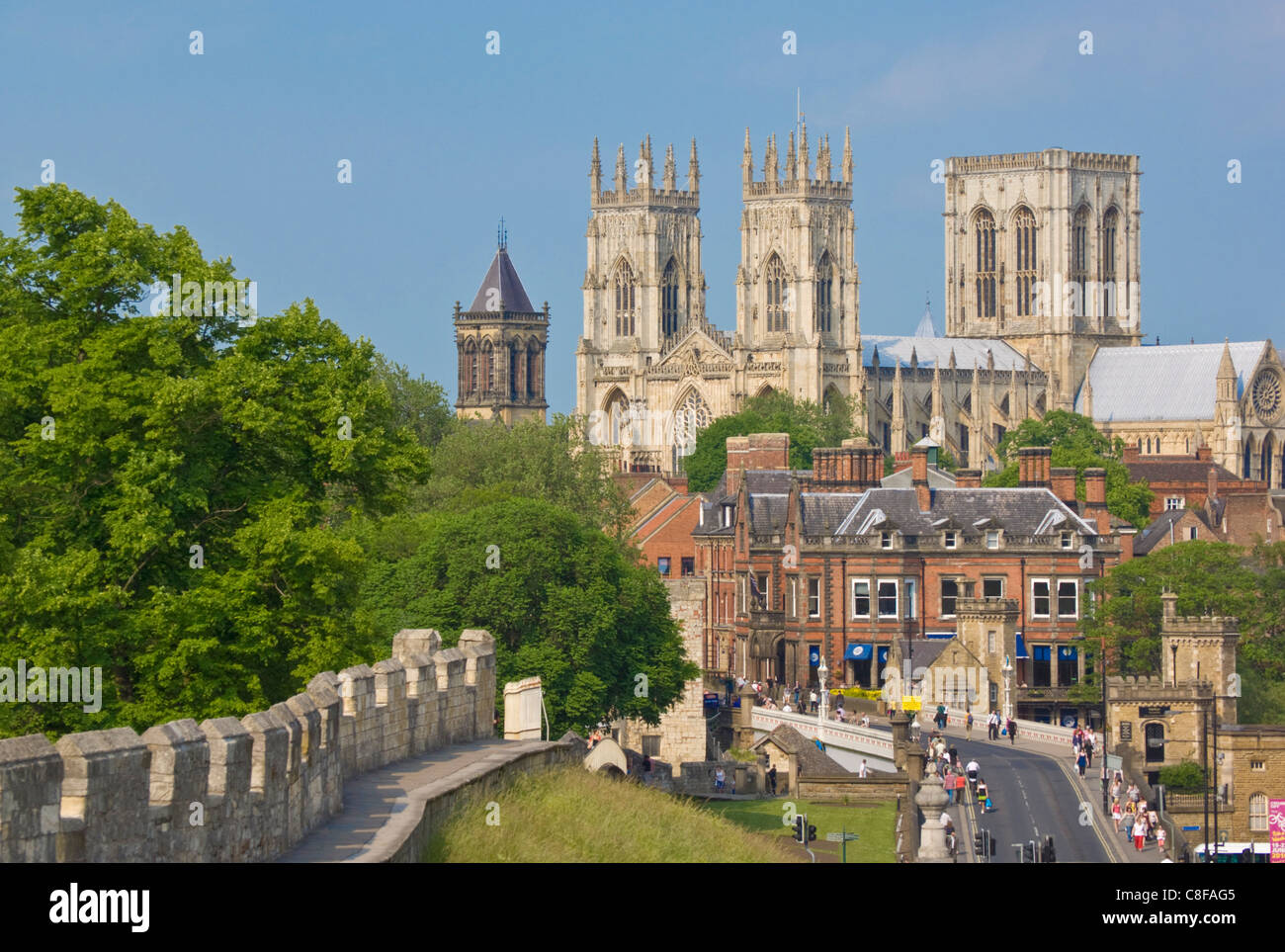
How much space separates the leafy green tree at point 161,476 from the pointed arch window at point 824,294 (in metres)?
131

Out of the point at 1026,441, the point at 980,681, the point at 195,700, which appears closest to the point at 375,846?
the point at 195,700

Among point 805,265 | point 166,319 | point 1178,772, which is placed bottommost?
point 1178,772

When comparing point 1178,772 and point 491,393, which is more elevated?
point 491,393

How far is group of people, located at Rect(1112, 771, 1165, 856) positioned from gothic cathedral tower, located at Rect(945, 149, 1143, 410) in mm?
126004

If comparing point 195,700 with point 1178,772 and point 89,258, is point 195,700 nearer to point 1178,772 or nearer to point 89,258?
point 89,258

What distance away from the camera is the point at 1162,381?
561ft

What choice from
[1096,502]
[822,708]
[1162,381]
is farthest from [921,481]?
[1162,381]

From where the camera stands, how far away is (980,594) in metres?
75.6

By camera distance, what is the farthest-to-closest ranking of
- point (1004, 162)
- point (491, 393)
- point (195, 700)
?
point (491, 393)
point (1004, 162)
point (195, 700)

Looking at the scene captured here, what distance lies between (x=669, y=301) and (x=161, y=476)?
145 metres

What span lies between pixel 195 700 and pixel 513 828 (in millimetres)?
6992

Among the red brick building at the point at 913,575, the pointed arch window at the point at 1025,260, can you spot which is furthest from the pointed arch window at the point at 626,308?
the red brick building at the point at 913,575

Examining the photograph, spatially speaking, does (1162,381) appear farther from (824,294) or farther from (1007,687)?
(1007,687)

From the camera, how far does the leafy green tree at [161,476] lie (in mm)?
30188
